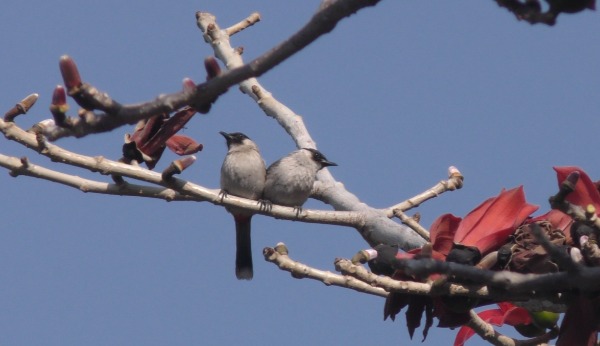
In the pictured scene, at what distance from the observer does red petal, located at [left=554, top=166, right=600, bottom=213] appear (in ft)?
8.39

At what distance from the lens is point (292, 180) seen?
6.20 metres

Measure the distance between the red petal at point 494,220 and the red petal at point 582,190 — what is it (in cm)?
22

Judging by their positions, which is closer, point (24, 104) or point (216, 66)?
point (216, 66)

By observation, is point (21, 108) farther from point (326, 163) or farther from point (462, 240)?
point (326, 163)

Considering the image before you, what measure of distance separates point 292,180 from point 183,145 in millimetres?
3077

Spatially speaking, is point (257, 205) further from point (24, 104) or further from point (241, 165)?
point (241, 165)

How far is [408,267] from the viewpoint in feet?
6.36

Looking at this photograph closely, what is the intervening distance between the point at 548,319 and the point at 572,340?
0.55 m

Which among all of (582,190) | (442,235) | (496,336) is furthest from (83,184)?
(582,190)

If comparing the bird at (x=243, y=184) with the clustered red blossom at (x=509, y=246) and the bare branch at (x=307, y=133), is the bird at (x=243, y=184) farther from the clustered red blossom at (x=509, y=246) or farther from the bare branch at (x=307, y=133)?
the clustered red blossom at (x=509, y=246)

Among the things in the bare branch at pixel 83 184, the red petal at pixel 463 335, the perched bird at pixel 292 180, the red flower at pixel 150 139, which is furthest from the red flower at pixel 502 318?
the perched bird at pixel 292 180

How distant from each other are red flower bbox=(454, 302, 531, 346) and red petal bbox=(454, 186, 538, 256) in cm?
48

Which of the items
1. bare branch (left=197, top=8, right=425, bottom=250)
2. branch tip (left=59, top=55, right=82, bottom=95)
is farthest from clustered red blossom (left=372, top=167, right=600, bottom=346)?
branch tip (left=59, top=55, right=82, bottom=95)

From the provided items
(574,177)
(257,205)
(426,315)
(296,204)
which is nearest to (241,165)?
(296,204)
